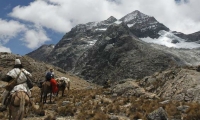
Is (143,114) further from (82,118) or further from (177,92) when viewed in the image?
(177,92)

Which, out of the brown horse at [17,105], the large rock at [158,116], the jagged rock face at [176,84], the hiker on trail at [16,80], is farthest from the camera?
the jagged rock face at [176,84]

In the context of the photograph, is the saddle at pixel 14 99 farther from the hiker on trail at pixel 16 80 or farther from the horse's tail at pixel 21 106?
the hiker on trail at pixel 16 80

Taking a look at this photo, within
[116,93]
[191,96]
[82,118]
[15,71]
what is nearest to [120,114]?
[82,118]

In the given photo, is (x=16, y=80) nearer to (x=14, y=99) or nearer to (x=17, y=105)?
(x=14, y=99)

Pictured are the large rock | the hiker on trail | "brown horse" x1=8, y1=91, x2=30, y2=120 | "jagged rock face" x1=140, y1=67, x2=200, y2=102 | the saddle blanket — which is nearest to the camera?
"brown horse" x1=8, y1=91, x2=30, y2=120

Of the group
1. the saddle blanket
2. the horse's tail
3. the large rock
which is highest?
the saddle blanket

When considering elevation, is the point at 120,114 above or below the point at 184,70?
below

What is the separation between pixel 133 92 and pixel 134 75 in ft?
550

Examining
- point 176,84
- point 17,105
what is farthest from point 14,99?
point 176,84

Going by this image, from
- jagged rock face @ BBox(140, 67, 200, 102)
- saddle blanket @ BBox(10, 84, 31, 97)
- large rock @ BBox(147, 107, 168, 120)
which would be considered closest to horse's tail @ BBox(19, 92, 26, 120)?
saddle blanket @ BBox(10, 84, 31, 97)

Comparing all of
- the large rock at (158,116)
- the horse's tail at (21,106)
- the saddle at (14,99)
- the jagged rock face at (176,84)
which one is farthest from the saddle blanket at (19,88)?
the jagged rock face at (176,84)

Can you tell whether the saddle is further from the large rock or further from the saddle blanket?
the large rock

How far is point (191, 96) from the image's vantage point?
23.9m

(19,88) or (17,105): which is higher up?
(19,88)
